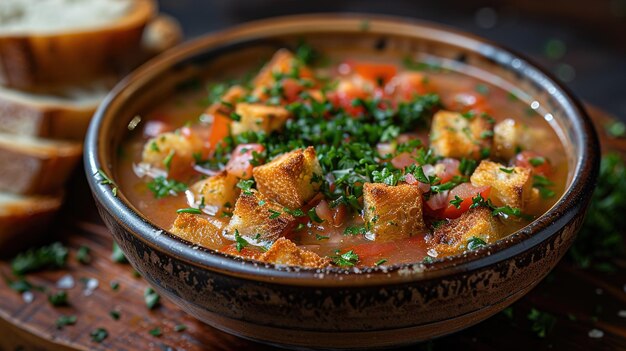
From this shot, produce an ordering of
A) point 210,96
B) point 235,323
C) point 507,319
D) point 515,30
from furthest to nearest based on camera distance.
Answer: point 515,30
point 210,96
point 507,319
point 235,323

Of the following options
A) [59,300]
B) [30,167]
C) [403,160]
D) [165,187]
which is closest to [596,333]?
[403,160]

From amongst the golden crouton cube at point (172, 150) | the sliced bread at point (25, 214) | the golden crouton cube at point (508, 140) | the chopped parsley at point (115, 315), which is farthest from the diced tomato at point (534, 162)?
the sliced bread at point (25, 214)

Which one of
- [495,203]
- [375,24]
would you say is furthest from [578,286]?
[375,24]

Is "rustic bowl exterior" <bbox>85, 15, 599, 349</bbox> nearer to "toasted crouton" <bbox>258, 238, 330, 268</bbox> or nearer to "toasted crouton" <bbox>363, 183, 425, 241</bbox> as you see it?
"toasted crouton" <bbox>258, 238, 330, 268</bbox>

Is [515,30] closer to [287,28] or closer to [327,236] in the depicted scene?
[287,28]

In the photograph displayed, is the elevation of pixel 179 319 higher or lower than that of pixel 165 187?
lower

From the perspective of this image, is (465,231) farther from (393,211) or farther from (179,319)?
(179,319)
